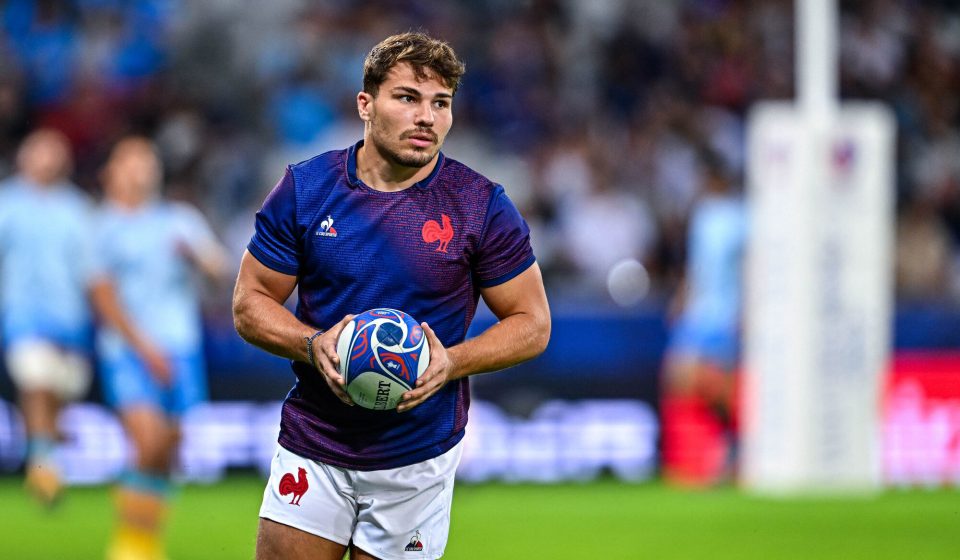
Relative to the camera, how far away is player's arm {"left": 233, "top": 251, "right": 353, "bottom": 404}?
460 centimetres

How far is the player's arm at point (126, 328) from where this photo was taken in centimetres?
945

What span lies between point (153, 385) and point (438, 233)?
5080 millimetres

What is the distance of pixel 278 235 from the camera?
4.89m

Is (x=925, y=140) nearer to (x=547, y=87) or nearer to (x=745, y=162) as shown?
(x=745, y=162)

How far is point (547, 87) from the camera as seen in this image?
16516 mm

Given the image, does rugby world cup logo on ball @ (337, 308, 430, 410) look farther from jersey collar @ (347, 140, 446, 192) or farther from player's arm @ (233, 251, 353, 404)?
jersey collar @ (347, 140, 446, 192)

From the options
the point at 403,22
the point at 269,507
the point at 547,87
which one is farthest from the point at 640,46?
the point at 269,507

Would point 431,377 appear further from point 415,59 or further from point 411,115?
point 415,59

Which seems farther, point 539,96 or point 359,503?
point 539,96

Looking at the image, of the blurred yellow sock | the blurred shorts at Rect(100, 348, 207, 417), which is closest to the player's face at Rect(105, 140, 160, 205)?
the blurred shorts at Rect(100, 348, 207, 417)

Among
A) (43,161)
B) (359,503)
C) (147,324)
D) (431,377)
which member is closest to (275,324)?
(431,377)

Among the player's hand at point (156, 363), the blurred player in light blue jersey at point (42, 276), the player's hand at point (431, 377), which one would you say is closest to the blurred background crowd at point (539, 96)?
the blurred player in light blue jersey at point (42, 276)

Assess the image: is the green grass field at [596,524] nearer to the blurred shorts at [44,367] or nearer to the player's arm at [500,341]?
the blurred shorts at [44,367]

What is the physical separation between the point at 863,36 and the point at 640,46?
269 centimetres
